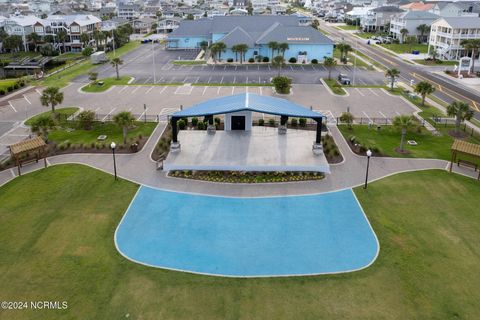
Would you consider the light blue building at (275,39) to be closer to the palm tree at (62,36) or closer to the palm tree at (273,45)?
the palm tree at (273,45)

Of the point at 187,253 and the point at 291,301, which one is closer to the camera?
the point at 291,301

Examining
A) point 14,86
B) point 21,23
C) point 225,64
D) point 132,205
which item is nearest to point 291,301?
point 132,205

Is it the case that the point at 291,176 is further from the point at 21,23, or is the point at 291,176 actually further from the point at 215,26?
the point at 21,23

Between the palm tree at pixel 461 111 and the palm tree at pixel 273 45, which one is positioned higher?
the palm tree at pixel 273 45

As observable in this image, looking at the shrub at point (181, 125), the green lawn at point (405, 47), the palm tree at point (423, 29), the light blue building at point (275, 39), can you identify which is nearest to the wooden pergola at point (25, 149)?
the shrub at point (181, 125)

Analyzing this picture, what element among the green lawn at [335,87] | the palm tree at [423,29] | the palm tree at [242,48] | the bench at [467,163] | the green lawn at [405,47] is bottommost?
the bench at [467,163]
